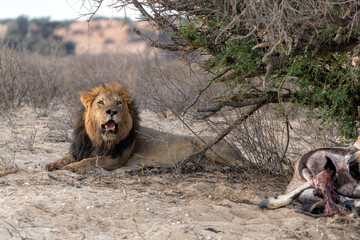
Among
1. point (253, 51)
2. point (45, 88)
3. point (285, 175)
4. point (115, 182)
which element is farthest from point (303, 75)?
point (45, 88)

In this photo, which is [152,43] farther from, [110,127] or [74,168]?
[74,168]

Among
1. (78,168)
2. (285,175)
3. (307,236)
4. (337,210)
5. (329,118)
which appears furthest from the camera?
(78,168)

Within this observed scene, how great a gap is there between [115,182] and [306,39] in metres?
2.58

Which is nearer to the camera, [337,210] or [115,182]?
[337,210]

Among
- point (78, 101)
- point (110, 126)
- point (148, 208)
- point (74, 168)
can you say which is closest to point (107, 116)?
point (110, 126)

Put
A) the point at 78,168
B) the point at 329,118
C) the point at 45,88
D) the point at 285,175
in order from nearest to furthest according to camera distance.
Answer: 1. the point at 329,118
2. the point at 285,175
3. the point at 78,168
4. the point at 45,88

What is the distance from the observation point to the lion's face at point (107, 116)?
248 inches

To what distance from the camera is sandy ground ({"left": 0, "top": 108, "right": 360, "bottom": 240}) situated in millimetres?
3871

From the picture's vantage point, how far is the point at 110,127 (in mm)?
6379

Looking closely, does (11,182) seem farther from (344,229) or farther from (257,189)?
(344,229)

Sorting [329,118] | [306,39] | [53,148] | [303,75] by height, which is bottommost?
[53,148]

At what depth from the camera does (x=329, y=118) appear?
205 inches

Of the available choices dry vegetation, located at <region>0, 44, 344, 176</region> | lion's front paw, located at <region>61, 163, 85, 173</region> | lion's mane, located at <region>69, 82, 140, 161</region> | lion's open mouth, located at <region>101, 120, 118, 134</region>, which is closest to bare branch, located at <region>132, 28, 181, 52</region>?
dry vegetation, located at <region>0, 44, 344, 176</region>

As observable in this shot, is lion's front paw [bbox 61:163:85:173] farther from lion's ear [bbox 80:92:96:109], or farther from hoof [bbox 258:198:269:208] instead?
hoof [bbox 258:198:269:208]
